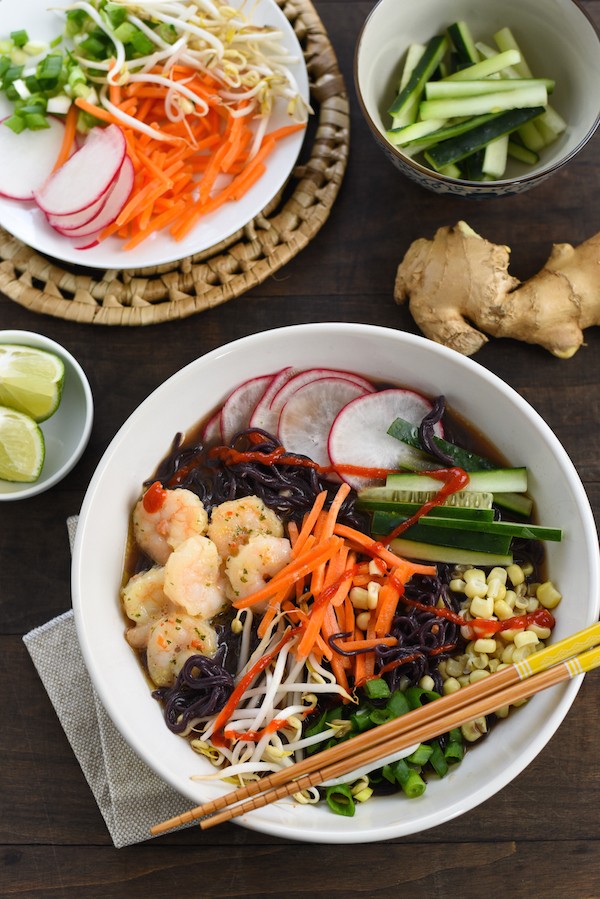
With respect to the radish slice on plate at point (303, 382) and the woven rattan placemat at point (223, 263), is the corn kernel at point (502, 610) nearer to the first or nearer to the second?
the radish slice on plate at point (303, 382)

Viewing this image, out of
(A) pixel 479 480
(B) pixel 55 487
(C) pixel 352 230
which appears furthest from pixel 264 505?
(C) pixel 352 230

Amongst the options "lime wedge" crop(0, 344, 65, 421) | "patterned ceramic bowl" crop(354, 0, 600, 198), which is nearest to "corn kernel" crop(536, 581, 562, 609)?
"patterned ceramic bowl" crop(354, 0, 600, 198)

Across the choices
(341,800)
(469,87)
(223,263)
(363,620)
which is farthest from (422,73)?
(341,800)

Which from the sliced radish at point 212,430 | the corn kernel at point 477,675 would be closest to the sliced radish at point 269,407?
the sliced radish at point 212,430

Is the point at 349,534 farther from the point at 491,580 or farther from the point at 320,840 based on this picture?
the point at 320,840

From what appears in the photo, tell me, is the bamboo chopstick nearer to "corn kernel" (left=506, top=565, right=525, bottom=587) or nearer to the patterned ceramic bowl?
"corn kernel" (left=506, top=565, right=525, bottom=587)

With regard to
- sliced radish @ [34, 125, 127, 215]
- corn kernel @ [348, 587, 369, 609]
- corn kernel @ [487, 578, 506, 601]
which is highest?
sliced radish @ [34, 125, 127, 215]
